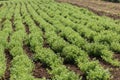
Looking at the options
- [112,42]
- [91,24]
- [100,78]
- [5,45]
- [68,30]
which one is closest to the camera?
[100,78]

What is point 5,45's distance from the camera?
18.3m

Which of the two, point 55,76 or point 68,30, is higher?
point 55,76

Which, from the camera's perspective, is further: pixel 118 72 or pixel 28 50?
pixel 28 50

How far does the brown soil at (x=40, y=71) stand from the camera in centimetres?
1281

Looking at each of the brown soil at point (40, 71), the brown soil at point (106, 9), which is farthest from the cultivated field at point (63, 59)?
the brown soil at point (106, 9)

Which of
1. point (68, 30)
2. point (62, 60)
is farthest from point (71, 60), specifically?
point (68, 30)

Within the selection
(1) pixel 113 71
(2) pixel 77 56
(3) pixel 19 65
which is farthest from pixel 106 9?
(3) pixel 19 65

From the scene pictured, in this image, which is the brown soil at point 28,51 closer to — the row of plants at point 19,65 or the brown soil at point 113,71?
the row of plants at point 19,65

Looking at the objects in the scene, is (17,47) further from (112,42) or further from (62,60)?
(112,42)

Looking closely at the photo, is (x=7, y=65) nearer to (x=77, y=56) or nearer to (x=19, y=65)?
(x=19, y=65)

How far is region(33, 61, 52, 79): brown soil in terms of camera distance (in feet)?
42.0

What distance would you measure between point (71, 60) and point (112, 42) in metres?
3.15

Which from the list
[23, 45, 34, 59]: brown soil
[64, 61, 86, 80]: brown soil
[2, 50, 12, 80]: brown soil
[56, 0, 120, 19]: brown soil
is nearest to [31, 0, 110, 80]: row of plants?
[64, 61, 86, 80]: brown soil

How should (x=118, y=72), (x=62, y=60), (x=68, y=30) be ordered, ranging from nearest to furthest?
(x=118, y=72) → (x=62, y=60) → (x=68, y=30)
